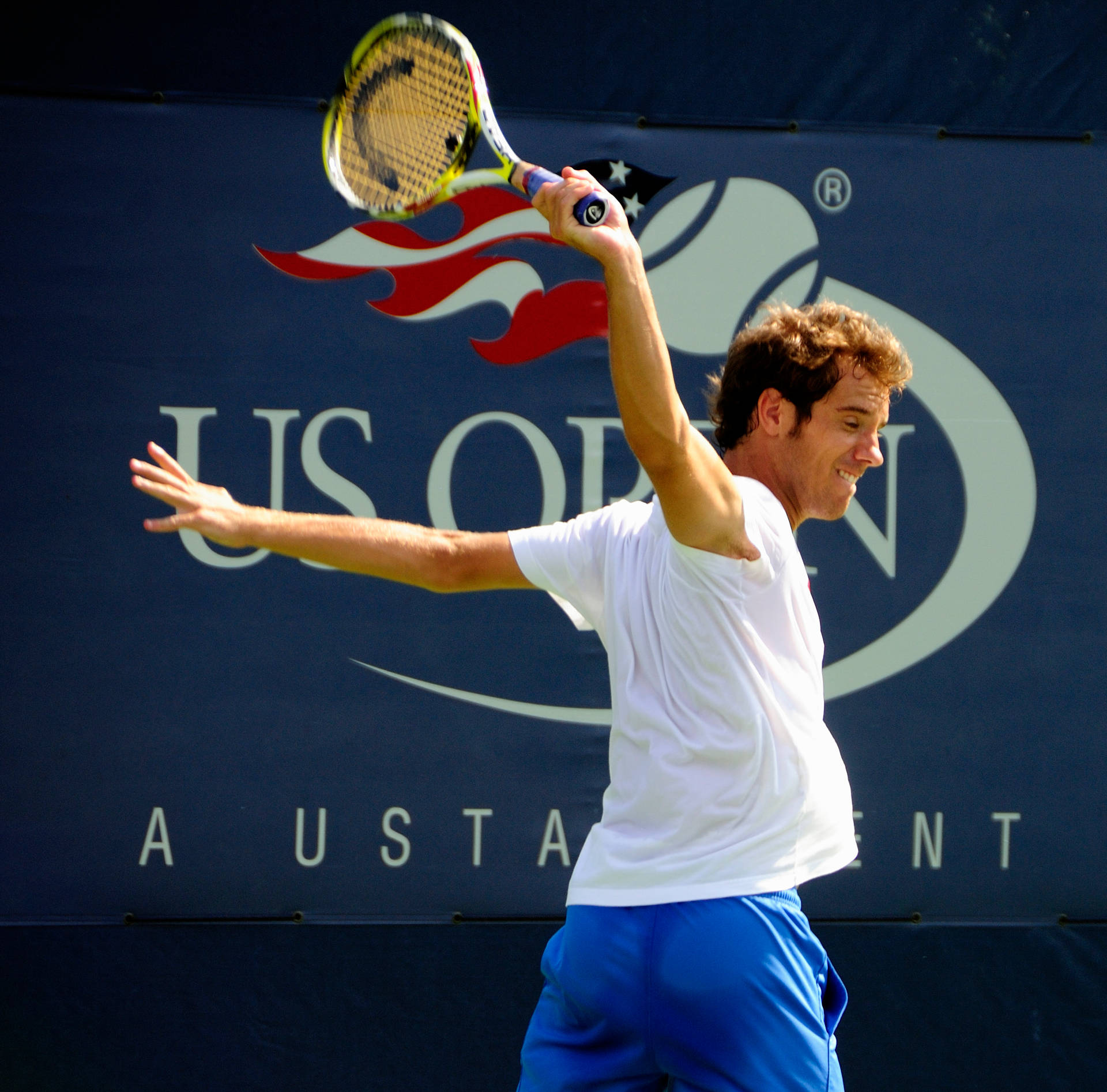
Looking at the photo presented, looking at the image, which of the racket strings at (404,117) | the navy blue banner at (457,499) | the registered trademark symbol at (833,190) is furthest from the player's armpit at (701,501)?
the registered trademark symbol at (833,190)

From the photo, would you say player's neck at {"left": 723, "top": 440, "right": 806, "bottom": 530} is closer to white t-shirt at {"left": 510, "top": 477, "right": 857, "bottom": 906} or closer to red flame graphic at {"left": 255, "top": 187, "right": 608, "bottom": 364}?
white t-shirt at {"left": 510, "top": 477, "right": 857, "bottom": 906}

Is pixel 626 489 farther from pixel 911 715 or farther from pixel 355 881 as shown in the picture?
pixel 355 881

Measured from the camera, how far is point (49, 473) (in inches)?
115

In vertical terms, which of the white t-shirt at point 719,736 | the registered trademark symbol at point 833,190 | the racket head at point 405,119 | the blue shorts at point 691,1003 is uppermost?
the registered trademark symbol at point 833,190

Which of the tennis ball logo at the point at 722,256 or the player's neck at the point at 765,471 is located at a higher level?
the tennis ball logo at the point at 722,256

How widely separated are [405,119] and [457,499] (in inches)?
42.2

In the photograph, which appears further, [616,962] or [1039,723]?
[1039,723]

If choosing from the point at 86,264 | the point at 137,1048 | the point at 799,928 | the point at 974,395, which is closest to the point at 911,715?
the point at 974,395

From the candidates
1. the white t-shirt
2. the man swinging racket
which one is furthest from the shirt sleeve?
the white t-shirt

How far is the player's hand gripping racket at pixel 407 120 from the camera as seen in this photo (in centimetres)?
194

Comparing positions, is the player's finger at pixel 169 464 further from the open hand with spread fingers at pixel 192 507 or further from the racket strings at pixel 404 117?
the racket strings at pixel 404 117

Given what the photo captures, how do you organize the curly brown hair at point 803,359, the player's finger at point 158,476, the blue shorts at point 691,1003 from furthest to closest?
the curly brown hair at point 803,359
the player's finger at point 158,476
the blue shorts at point 691,1003

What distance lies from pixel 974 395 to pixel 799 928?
1.75m

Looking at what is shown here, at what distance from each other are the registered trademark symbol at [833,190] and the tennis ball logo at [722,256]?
0.05 m
